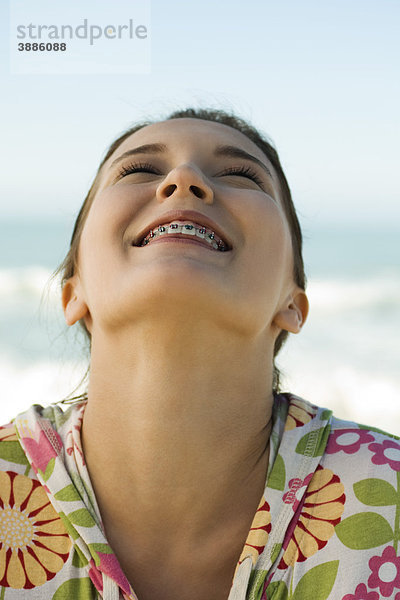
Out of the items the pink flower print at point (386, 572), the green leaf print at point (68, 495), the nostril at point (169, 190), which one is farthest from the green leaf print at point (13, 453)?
the pink flower print at point (386, 572)

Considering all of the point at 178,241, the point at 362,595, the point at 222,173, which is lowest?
the point at 362,595

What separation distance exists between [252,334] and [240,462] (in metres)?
0.36

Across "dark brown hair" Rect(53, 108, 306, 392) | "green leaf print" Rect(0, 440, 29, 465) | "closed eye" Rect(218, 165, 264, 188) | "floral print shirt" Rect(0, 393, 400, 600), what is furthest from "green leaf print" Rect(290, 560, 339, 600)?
"closed eye" Rect(218, 165, 264, 188)

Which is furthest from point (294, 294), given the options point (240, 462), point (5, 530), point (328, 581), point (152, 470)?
point (5, 530)

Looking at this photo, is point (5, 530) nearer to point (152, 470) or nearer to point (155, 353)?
point (152, 470)

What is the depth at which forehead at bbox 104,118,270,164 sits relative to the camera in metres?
1.99

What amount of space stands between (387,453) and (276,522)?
1.20ft

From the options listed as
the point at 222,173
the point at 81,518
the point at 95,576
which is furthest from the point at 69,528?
the point at 222,173

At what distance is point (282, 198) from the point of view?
2.29 m

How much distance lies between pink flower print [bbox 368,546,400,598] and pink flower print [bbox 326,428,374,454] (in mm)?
290

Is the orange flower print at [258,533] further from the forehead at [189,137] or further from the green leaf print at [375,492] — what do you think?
the forehead at [189,137]

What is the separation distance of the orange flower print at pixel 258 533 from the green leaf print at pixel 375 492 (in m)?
0.24

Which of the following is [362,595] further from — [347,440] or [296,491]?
[347,440]

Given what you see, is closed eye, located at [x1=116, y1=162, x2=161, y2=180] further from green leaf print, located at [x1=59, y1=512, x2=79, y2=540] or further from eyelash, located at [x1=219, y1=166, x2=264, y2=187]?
green leaf print, located at [x1=59, y1=512, x2=79, y2=540]
